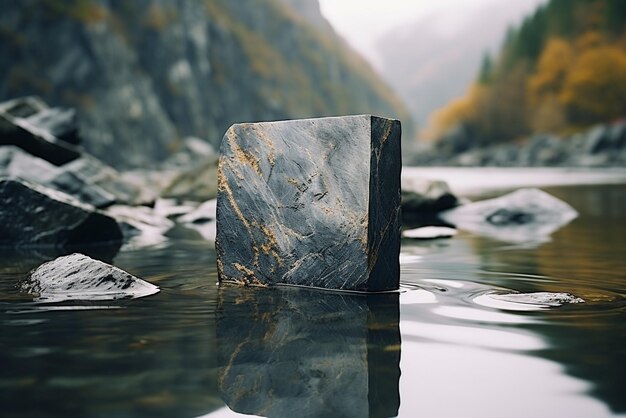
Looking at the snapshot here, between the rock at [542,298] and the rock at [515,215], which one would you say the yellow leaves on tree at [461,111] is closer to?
the rock at [515,215]

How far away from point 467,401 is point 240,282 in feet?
8.33

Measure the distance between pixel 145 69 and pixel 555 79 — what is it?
46.2 meters

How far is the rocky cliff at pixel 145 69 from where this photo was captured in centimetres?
4688

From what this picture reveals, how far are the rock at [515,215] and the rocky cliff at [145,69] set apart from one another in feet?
123

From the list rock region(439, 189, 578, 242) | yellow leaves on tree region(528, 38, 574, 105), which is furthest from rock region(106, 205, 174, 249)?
yellow leaves on tree region(528, 38, 574, 105)

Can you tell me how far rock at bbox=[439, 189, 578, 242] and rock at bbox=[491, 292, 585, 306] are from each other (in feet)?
15.9

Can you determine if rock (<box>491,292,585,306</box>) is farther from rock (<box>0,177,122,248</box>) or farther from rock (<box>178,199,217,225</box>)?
rock (<box>178,199,217,225</box>)

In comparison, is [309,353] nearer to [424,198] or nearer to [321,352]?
[321,352]

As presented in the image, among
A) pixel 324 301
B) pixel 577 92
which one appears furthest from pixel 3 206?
pixel 577 92

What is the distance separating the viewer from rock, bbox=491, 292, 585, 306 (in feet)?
12.7

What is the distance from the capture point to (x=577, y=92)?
70.9 meters

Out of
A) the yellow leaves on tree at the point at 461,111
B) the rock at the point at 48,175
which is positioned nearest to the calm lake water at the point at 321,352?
the rock at the point at 48,175

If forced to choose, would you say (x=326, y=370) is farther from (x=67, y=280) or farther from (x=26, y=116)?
(x=26, y=116)

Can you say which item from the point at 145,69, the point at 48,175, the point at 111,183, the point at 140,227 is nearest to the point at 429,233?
the point at 140,227
